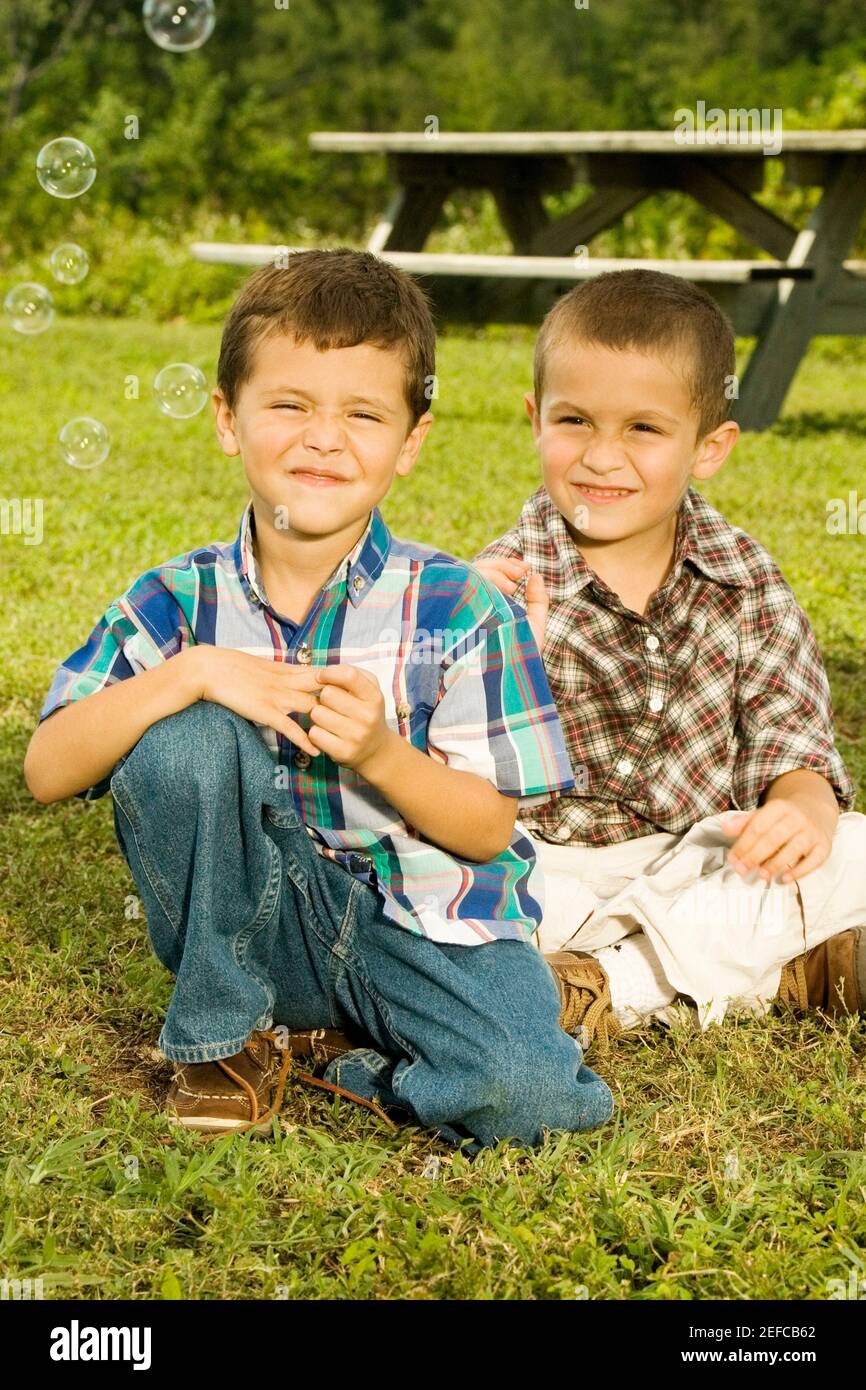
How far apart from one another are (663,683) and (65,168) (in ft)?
7.65

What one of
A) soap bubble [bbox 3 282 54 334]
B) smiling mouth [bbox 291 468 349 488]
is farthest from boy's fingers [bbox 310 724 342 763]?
soap bubble [bbox 3 282 54 334]

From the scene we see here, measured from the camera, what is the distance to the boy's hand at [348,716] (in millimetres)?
1809

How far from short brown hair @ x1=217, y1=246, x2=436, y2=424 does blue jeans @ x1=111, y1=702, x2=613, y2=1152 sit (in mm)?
510

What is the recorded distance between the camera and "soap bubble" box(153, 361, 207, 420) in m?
3.54

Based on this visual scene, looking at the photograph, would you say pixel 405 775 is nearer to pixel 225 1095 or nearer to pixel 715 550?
pixel 225 1095

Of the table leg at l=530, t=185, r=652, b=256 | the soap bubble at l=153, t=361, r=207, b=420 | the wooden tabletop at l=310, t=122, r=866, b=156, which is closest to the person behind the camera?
the soap bubble at l=153, t=361, r=207, b=420

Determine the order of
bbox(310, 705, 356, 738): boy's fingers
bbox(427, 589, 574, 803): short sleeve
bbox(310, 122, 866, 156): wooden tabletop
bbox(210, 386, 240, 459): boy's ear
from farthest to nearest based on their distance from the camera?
bbox(310, 122, 866, 156): wooden tabletop → bbox(210, 386, 240, 459): boy's ear → bbox(427, 589, 574, 803): short sleeve → bbox(310, 705, 356, 738): boy's fingers

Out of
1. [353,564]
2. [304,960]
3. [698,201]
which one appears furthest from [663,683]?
[698,201]

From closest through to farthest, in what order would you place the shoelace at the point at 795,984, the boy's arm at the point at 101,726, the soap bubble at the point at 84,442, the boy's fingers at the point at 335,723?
the boy's fingers at the point at 335,723
the boy's arm at the point at 101,726
the shoelace at the point at 795,984
the soap bubble at the point at 84,442

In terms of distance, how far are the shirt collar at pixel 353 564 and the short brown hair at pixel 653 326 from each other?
0.55m

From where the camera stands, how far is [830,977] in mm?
2350

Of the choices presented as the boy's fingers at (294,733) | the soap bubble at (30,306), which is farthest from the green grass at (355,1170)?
the soap bubble at (30,306)

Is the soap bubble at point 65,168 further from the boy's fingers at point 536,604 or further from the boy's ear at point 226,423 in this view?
the boy's fingers at point 536,604

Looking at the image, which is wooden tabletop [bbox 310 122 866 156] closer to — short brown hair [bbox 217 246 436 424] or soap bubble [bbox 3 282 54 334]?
soap bubble [bbox 3 282 54 334]
